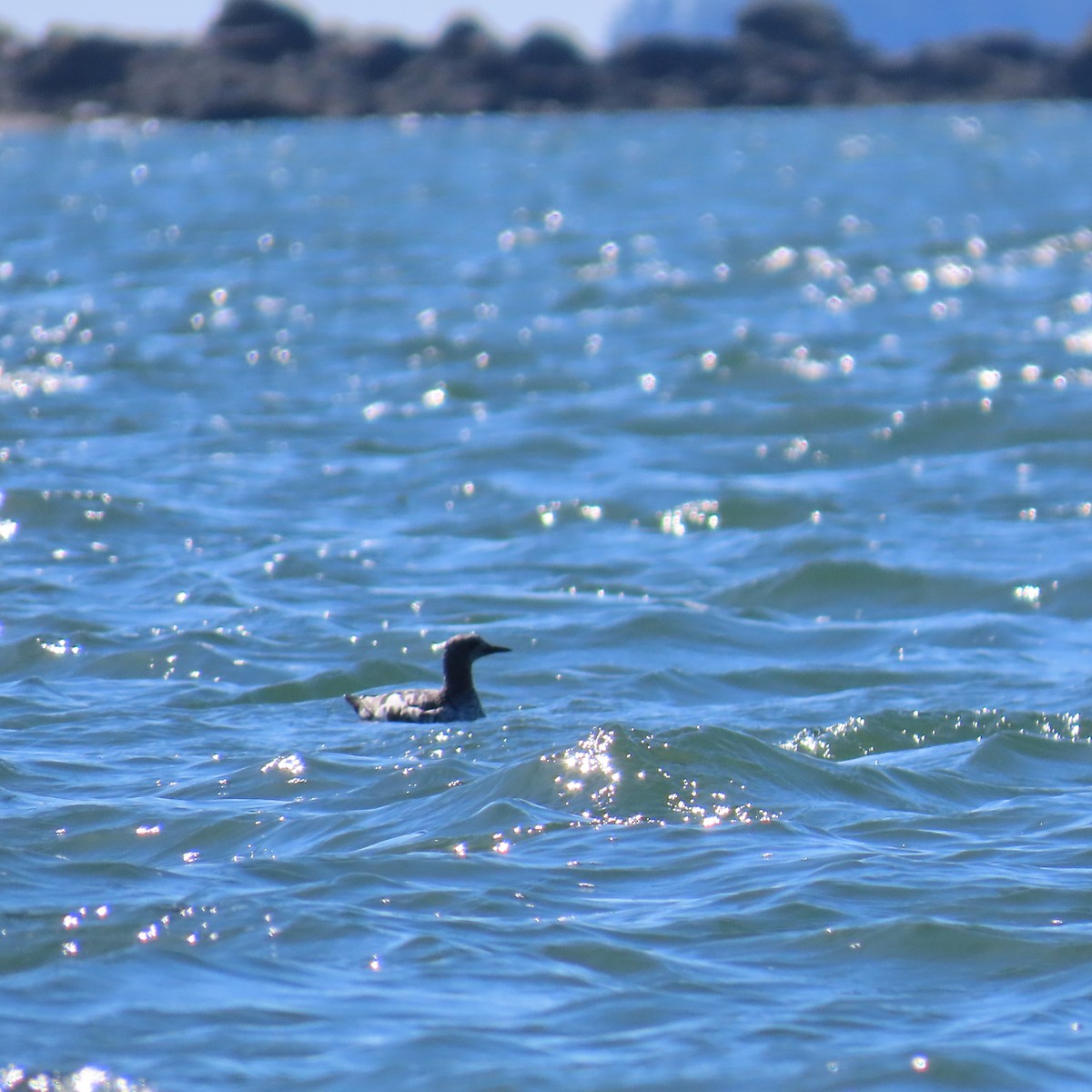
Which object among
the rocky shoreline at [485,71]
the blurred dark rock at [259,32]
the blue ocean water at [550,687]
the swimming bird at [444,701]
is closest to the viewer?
the blue ocean water at [550,687]

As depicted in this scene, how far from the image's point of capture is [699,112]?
11106cm

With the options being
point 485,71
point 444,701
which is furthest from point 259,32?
point 444,701

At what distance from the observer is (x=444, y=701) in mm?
9086

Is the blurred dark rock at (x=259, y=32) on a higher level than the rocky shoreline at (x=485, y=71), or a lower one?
higher

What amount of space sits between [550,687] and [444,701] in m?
1.09

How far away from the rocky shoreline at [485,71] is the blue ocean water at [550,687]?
77.3 metres

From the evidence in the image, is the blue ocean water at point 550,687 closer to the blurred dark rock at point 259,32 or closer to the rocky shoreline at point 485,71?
Answer: the rocky shoreline at point 485,71

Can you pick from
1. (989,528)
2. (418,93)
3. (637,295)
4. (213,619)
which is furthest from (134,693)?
(418,93)

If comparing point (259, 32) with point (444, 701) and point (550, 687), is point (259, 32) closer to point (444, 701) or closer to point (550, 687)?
point (550, 687)

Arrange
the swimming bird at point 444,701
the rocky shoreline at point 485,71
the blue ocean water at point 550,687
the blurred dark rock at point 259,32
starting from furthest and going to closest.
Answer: the blurred dark rock at point 259,32, the rocky shoreline at point 485,71, the swimming bird at point 444,701, the blue ocean water at point 550,687

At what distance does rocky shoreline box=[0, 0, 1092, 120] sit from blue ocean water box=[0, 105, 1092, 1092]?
77253 mm

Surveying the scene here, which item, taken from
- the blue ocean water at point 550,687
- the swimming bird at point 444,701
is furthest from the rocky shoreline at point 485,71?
the swimming bird at point 444,701

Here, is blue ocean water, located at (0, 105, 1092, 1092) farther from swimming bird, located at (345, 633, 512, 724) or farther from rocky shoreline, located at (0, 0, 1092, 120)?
rocky shoreline, located at (0, 0, 1092, 120)

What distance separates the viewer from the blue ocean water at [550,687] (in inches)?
236
